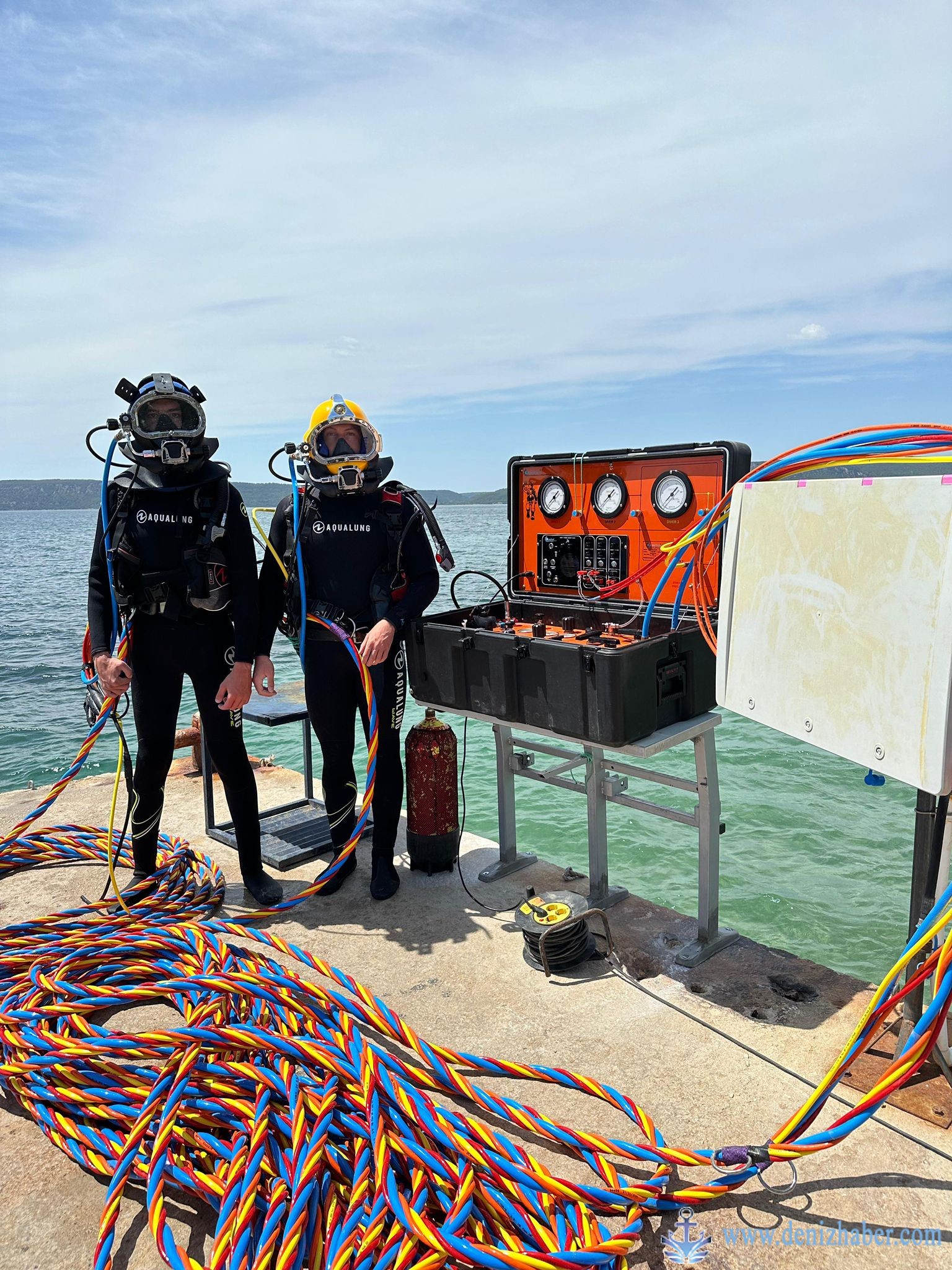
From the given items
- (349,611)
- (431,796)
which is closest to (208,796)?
(431,796)

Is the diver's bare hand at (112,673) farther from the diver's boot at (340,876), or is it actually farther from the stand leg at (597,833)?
the stand leg at (597,833)

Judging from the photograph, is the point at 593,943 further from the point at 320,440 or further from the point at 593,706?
the point at 320,440

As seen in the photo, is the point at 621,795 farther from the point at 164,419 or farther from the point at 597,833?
the point at 164,419

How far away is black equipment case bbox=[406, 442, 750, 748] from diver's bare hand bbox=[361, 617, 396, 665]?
0.44 ft

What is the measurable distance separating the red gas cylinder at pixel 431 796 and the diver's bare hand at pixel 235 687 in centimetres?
64

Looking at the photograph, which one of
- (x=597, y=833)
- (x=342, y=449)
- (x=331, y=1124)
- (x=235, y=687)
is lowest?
(x=331, y=1124)


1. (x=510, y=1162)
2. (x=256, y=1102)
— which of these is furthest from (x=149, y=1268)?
(x=510, y=1162)

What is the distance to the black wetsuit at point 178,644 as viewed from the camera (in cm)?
314

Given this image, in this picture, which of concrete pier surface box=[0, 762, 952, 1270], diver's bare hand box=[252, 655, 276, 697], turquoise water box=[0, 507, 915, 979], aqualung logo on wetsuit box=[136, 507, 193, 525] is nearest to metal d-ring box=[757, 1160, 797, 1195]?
concrete pier surface box=[0, 762, 952, 1270]

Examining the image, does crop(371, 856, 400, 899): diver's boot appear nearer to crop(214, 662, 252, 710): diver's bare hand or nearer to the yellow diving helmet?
crop(214, 662, 252, 710): diver's bare hand

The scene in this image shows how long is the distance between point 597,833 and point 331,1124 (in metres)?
1.49

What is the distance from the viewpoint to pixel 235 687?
3170 millimetres

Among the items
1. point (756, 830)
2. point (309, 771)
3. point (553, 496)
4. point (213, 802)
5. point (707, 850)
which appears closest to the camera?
point (707, 850)

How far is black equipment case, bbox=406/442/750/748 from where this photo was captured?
8.87 ft
